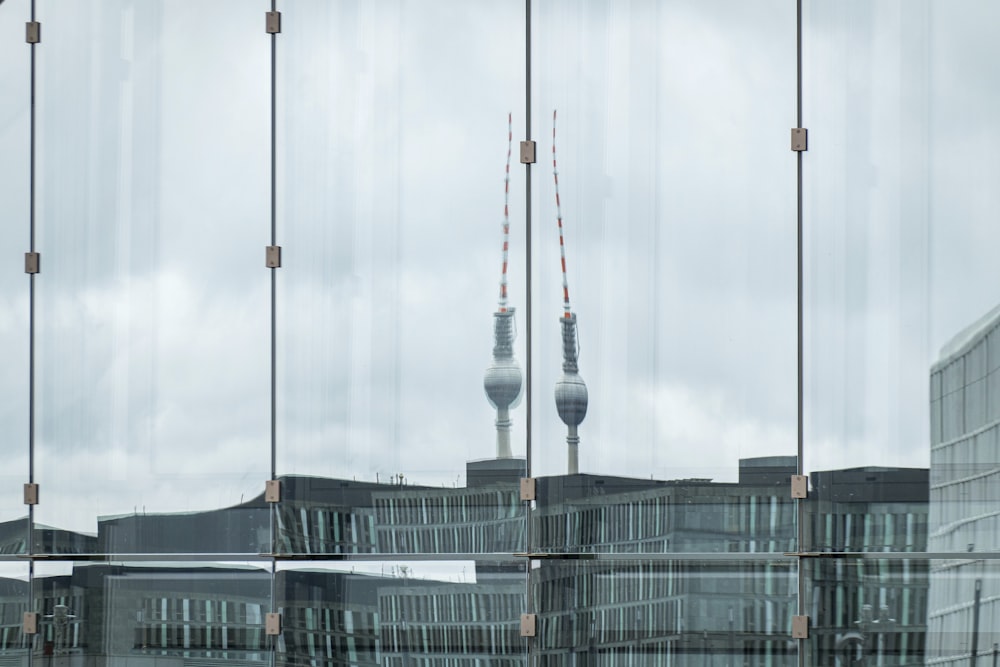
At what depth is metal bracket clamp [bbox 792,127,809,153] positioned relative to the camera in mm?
5480

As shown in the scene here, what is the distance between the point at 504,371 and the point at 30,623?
257 centimetres

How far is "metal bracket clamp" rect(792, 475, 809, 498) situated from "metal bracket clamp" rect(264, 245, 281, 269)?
247 cm

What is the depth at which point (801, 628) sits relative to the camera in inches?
210

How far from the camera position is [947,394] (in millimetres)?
5371

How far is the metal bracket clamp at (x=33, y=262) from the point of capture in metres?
6.23

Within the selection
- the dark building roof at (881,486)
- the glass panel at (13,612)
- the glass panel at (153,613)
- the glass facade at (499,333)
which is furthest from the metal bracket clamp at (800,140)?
the glass panel at (13,612)

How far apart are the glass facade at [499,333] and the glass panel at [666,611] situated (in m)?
0.01

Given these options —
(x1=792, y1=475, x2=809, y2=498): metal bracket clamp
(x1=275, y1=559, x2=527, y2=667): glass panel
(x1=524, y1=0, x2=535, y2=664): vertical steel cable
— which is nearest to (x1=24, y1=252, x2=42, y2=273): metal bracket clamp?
(x1=275, y1=559, x2=527, y2=667): glass panel

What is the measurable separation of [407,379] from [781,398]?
1632mm

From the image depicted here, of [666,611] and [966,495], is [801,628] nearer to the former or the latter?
[666,611]

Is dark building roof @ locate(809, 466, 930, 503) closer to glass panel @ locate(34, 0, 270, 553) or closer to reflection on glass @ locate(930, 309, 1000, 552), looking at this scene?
reflection on glass @ locate(930, 309, 1000, 552)

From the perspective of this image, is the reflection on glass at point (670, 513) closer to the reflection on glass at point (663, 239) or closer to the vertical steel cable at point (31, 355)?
the reflection on glass at point (663, 239)

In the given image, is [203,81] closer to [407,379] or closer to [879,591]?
[407,379]

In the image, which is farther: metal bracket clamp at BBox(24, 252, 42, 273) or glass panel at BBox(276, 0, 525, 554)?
metal bracket clamp at BBox(24, 252, 42, 273)
